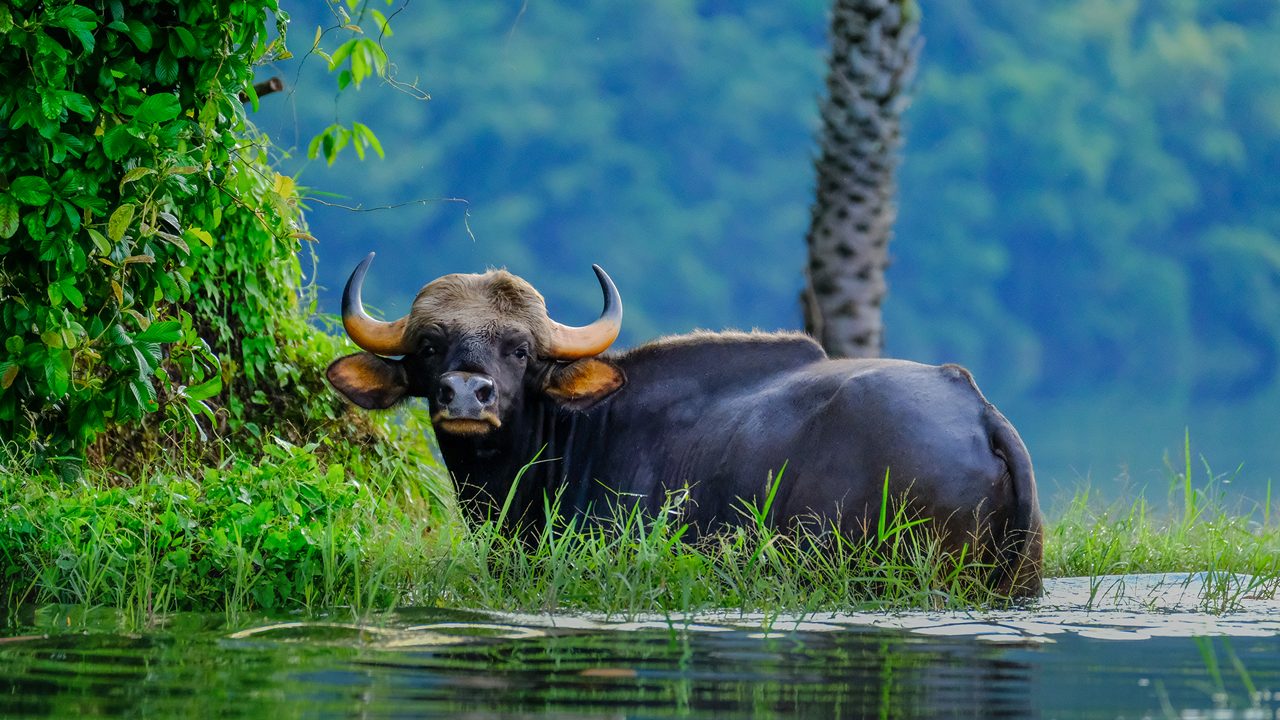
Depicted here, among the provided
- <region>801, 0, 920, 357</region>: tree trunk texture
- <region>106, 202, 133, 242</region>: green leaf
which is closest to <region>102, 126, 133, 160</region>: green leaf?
<region>106, 202, 133, 242</region>: green leaf

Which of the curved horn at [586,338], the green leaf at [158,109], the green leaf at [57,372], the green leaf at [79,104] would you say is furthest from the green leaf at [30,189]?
the curved horn at [586,338]

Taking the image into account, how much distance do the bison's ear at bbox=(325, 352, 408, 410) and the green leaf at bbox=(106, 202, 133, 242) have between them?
1168mm

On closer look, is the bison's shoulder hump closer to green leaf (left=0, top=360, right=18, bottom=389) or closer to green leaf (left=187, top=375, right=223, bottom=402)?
green leaf (left=187, top=375, right=223, bottom=402)

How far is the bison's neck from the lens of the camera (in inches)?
296

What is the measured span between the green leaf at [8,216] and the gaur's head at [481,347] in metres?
1.57

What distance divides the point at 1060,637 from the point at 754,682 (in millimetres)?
1615

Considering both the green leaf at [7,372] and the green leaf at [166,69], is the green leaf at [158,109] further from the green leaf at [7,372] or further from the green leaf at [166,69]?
the green leaf at [7,372]

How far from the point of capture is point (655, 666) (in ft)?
15.4

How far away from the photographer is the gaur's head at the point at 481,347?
729 cm

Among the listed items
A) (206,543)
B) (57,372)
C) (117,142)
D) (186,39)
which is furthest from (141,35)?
(206,543)

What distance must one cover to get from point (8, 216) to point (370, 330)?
174 cm

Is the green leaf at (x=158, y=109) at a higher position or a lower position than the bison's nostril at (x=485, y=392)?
higher

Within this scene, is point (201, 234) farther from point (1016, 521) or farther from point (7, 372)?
point (1016, 521)

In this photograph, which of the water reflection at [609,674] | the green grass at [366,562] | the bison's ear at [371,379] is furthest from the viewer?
the bison's ear at [371,379]
